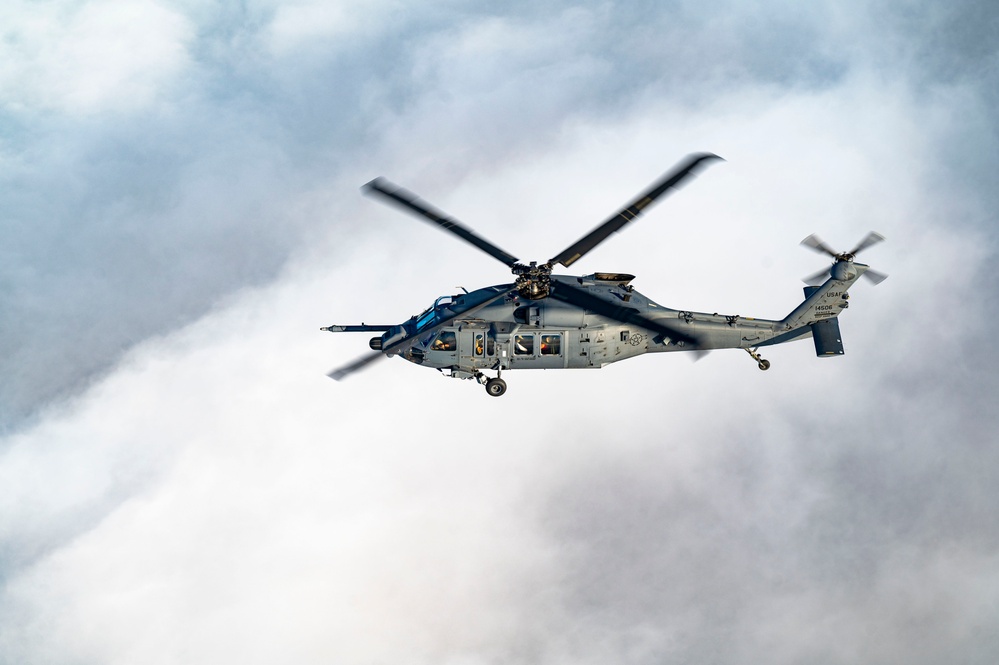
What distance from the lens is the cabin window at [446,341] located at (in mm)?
50156

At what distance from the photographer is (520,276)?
4734cm

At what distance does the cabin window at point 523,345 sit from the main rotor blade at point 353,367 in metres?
7.58

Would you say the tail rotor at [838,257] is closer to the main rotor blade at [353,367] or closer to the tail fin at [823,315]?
the tail fin at [823,315]

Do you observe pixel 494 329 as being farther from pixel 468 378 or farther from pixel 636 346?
pixel 636 346

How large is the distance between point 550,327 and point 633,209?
9.22 m

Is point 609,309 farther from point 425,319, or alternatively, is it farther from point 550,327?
point 425,319

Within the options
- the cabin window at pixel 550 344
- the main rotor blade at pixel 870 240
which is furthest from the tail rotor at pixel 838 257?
the cabin window at pixel 550 344

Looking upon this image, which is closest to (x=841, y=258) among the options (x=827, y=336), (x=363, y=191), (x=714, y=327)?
(x=827, y=336)

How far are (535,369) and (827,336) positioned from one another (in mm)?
17940

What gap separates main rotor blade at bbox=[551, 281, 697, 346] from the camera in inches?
1912

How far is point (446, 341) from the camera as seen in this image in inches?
1976

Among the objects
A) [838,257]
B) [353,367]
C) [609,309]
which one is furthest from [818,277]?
[353,367]

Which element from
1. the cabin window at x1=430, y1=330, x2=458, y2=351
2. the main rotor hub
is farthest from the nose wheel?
the main rotor hub

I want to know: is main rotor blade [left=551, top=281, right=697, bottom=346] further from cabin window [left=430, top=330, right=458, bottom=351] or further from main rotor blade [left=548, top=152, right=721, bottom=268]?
cabin window [left=430, top=330, right=458, bottom=351]
